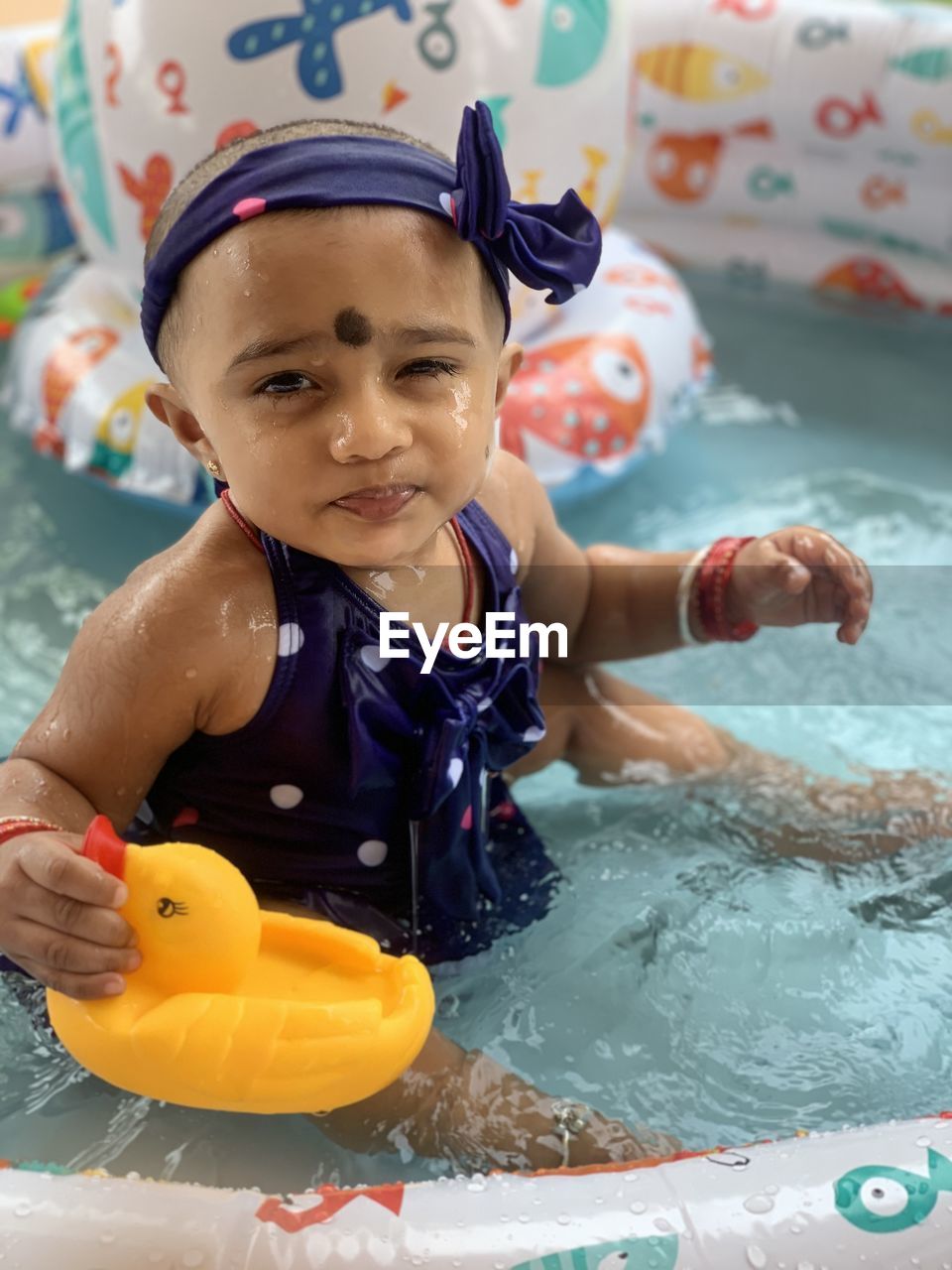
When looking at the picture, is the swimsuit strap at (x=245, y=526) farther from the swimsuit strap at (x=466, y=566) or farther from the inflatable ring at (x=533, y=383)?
the inflatable ring at (x=533, y=383)

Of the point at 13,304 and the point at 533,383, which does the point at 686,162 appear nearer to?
the point at 533,383

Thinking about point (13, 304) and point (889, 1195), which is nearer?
point (889, 1195)

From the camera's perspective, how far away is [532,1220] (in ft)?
2.76

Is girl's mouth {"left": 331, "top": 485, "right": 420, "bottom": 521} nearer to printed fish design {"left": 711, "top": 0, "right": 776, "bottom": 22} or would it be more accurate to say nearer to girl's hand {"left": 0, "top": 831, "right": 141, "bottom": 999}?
girl's hand {"left": 0, "top": 831, "right": 141, "bottom": 999}

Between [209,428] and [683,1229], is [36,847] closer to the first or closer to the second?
[209,428]

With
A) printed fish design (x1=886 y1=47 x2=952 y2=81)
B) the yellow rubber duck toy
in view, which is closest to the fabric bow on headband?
the yellow rubber duck toy

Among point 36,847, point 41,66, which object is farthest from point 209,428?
point 41,66

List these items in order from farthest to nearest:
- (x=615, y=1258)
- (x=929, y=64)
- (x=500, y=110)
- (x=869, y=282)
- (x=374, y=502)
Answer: (x=869, y=282) < (x=929, y=64) < (x=500, y=110) < (x=374, y=502) < (x=615, y=1258)

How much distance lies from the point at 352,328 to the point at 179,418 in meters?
0.18

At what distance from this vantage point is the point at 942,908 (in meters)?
1.27

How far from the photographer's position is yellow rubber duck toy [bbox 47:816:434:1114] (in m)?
0.85

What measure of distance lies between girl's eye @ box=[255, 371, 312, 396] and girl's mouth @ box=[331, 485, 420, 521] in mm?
73

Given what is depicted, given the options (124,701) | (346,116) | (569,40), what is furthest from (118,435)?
(124,701)

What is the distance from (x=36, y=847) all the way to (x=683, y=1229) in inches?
17.1
